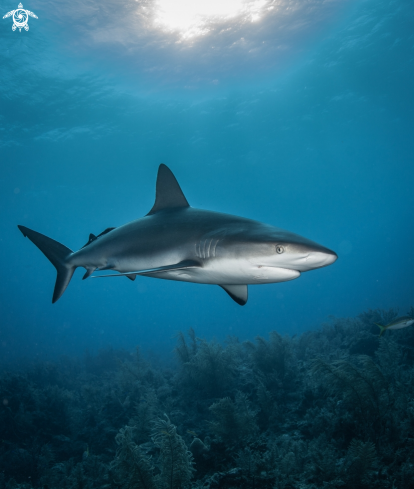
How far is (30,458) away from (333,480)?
20.9 feet

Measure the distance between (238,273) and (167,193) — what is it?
2.23 meters

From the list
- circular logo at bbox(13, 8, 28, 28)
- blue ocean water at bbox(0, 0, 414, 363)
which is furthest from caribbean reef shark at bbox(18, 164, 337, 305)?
blue ocean water at bbox(0, 0, 414, 363)

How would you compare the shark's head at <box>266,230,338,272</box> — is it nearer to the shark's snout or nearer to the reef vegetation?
the shark's snout

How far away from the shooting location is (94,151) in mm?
32531

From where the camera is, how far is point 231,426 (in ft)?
16.1

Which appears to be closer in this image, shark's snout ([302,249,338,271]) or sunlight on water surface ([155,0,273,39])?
shark's snout ([302,249,338,271])

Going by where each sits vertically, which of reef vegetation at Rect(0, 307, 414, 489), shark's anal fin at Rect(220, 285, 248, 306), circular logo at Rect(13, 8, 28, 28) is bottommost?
reef vegetation at Rect(0, 307, 414, 489)

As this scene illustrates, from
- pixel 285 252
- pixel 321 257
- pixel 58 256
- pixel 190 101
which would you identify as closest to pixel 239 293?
pixel 285 252

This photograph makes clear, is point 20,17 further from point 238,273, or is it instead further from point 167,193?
point 238,273

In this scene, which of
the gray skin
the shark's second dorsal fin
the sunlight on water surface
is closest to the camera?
the gray skin

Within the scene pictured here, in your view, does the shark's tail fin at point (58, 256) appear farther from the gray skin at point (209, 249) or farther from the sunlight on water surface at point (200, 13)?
the sunlight on water surface at point (200, 13)

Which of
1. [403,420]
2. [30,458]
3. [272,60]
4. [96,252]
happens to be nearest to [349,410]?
[403,420]

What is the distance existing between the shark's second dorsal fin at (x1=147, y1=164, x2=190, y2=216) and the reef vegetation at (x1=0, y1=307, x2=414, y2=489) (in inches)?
131

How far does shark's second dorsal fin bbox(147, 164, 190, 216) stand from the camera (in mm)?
4590
